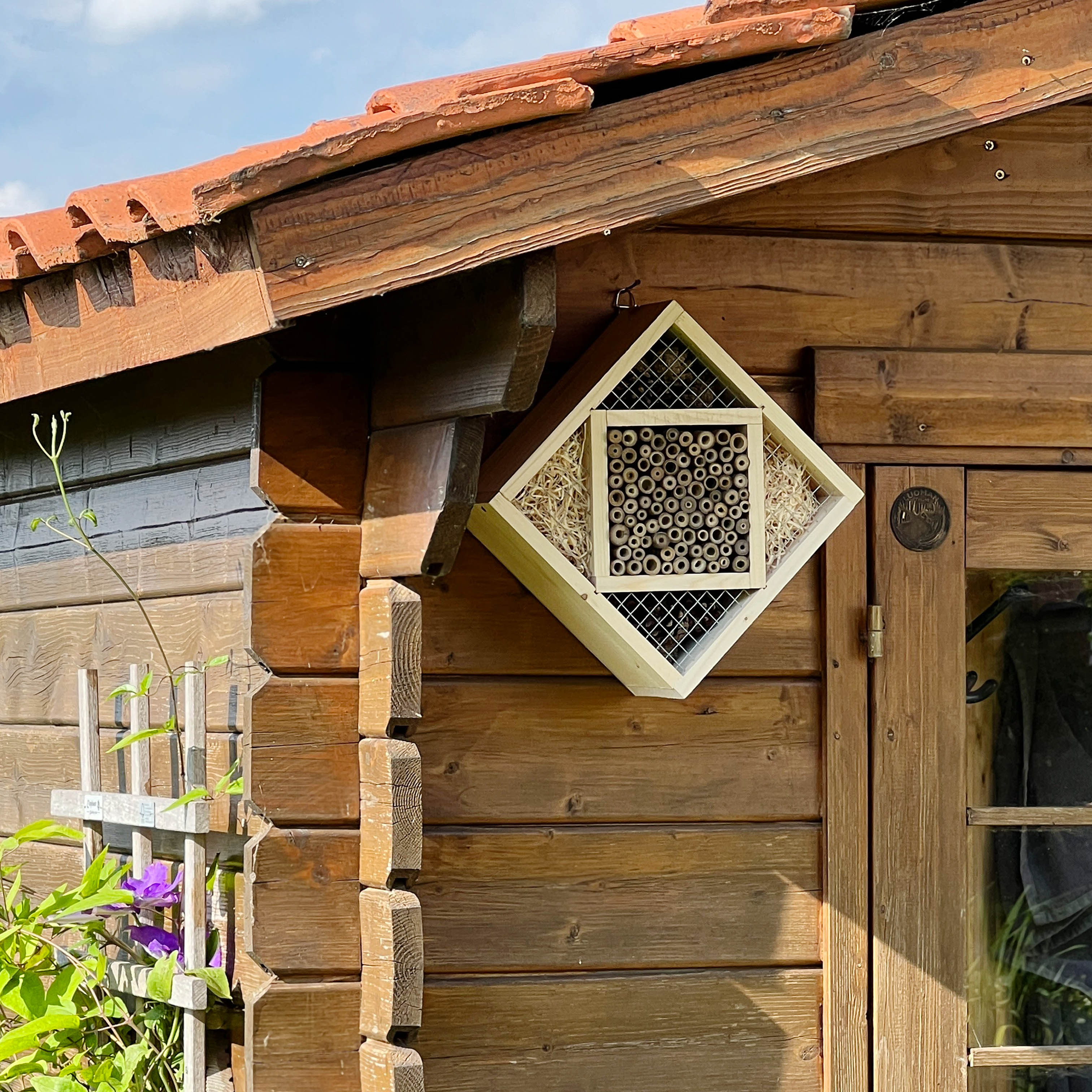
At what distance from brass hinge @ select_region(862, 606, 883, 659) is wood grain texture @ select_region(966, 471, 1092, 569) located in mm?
216

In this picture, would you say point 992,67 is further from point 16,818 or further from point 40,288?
point 16,818

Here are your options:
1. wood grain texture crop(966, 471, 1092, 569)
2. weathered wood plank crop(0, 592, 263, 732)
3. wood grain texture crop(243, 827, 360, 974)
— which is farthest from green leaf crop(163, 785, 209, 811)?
wood grain texture crop(966, 471, 1092, 569)

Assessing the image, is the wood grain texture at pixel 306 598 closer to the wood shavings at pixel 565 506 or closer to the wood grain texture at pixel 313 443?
the wood grain texture at pixel 313 443

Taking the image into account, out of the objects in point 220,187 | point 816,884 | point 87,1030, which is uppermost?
point 220,187

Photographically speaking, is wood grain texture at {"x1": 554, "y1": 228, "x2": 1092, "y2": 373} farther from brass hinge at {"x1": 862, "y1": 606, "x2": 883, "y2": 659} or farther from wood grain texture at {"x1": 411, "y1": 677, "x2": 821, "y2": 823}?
wood grain texture at {"x1": 411, "y1": 677, "x2": 821, "y2": 823}

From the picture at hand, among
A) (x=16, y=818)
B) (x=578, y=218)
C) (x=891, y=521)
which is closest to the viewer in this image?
(x=578, y=218)

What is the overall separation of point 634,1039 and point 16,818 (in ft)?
5.40

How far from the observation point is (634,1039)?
91.0 inches

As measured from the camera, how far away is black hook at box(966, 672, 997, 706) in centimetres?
247

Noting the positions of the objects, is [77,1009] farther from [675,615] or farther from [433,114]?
[433,114]

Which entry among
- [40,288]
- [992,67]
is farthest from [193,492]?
[992,67]

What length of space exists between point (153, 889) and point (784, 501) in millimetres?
1362

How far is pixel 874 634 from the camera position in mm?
2377

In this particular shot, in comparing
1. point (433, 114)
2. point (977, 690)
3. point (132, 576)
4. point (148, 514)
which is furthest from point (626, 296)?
point (132, 576)
